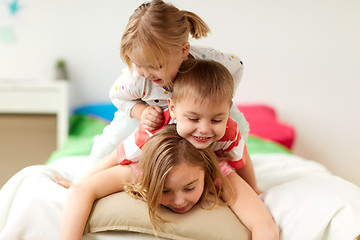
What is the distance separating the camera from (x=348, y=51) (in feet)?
8.75

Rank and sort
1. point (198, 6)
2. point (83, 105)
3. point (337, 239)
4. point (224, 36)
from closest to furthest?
point (337, 239), point (198, 6), point (224, 36), point (83, 105)

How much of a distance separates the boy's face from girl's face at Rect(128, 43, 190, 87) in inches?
3.2

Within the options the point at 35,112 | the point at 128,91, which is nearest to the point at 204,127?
the point at 128,91

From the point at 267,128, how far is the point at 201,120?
1.46 m

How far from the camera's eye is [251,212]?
3.51 feet

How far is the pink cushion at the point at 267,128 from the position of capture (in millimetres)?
2328

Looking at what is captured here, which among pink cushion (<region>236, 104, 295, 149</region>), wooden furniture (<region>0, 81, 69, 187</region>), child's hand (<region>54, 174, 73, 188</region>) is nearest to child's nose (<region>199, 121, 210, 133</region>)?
child's hand (<region>54, 174, 73, 188</region>)

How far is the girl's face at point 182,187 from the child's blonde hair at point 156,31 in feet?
0.91

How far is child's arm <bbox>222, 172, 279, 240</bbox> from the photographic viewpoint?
1012 mm

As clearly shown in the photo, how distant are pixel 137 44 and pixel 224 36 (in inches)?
64.1

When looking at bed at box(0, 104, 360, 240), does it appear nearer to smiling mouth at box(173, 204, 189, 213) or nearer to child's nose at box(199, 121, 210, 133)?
smiling mouth at box(173, 204, 189, 213)

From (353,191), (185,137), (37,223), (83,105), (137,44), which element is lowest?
(83,105)

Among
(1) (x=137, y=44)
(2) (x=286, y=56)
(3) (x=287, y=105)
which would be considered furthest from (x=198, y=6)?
(1) (x=137, y=44)

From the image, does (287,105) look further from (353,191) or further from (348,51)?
(353,191)
